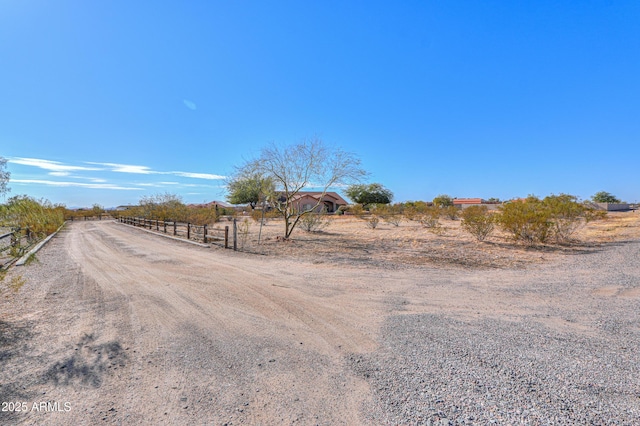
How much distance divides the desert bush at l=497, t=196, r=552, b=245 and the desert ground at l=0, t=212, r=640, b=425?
559cm

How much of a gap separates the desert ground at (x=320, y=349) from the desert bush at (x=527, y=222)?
559 centimetres

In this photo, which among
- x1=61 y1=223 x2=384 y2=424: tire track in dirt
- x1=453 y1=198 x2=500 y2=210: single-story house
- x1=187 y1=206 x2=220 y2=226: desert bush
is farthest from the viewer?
x1=453 y1=198 x2=500 y2=210: single-story house

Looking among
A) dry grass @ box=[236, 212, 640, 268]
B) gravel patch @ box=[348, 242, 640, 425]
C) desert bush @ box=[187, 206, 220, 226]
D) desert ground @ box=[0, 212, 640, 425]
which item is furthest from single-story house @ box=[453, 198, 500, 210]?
gravel patch @ box=[348, 242, 640, 425]

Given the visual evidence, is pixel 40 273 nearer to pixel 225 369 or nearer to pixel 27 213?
pixel 27 213

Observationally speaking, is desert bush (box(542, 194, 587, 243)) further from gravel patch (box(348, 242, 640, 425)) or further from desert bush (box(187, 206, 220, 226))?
desert bush (box(187, 206, 220, 226))

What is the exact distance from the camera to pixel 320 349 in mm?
3834

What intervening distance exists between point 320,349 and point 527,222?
43.9 ft

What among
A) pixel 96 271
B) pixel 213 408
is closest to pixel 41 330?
pixel 213 408

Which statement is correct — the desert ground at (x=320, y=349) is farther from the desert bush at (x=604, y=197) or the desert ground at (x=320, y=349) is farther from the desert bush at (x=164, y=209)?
the desert bush at (x=604, y=197)

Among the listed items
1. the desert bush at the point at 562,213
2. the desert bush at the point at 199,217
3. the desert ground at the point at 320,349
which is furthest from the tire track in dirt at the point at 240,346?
the desert bush at the point at 199,217

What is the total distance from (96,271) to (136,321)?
5088mm

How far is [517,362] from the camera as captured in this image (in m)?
3.41

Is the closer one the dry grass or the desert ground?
the desert ground

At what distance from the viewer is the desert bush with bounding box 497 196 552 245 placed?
13.4 meters
